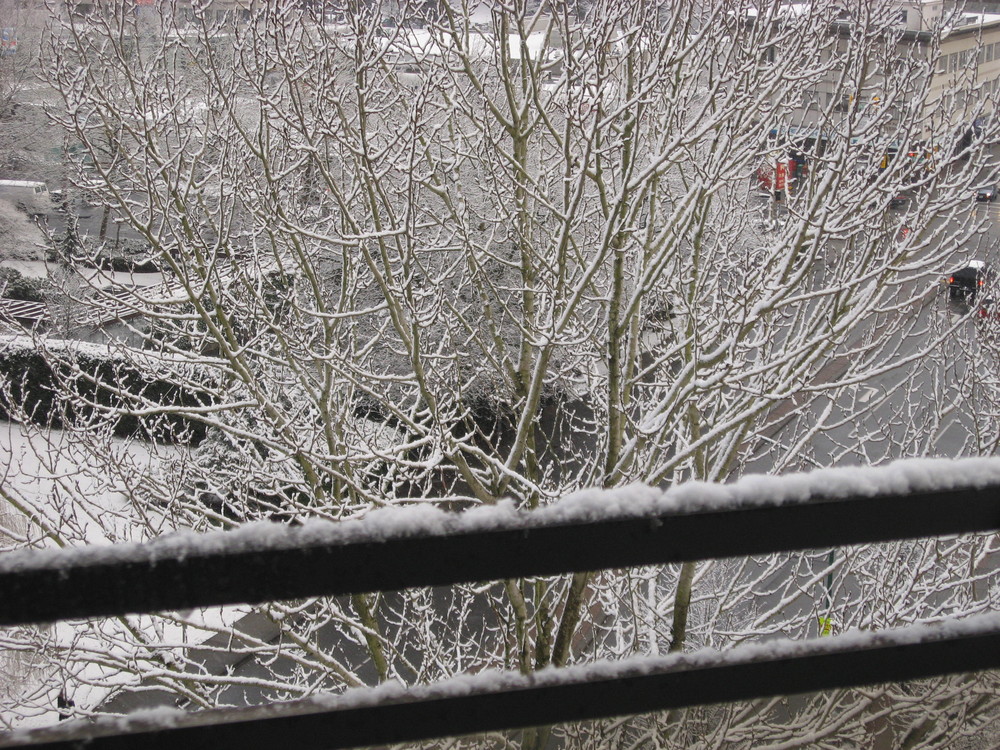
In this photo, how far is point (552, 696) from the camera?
Result: 1.35m

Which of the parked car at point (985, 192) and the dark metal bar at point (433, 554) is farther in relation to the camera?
the parked car at point (985, 192)

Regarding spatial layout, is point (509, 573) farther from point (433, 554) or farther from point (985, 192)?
point (985, 192)

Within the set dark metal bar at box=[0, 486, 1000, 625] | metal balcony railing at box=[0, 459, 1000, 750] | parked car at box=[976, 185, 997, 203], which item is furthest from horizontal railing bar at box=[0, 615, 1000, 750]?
parked car at box=[976, 185, 997, 203]

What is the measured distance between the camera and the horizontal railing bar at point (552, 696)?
1241mm

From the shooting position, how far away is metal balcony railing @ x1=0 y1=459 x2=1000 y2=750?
118 cm

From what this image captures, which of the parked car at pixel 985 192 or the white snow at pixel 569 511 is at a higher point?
the parked car at pixel 985 192

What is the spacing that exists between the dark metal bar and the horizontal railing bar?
0.19 metres

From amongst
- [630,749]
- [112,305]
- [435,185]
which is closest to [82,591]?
[630,749]

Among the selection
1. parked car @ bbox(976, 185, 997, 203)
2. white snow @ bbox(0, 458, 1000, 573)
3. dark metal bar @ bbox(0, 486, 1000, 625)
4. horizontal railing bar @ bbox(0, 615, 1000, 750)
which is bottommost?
horizontal railing bar @ bbox(0, 615, 1000, 750)

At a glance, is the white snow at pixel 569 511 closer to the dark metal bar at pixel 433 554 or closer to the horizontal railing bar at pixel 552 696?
the dark metal bar at pixel 433 554

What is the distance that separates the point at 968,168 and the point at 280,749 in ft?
19.5

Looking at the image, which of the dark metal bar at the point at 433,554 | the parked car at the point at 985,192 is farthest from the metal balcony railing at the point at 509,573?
the parked car at the point at 985,192

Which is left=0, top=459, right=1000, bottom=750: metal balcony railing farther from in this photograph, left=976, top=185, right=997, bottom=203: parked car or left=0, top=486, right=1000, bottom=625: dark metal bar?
left=976, top=185, right=997, bottom=203: parked car

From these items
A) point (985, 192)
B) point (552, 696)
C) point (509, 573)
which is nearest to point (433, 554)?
point (509, 573)
